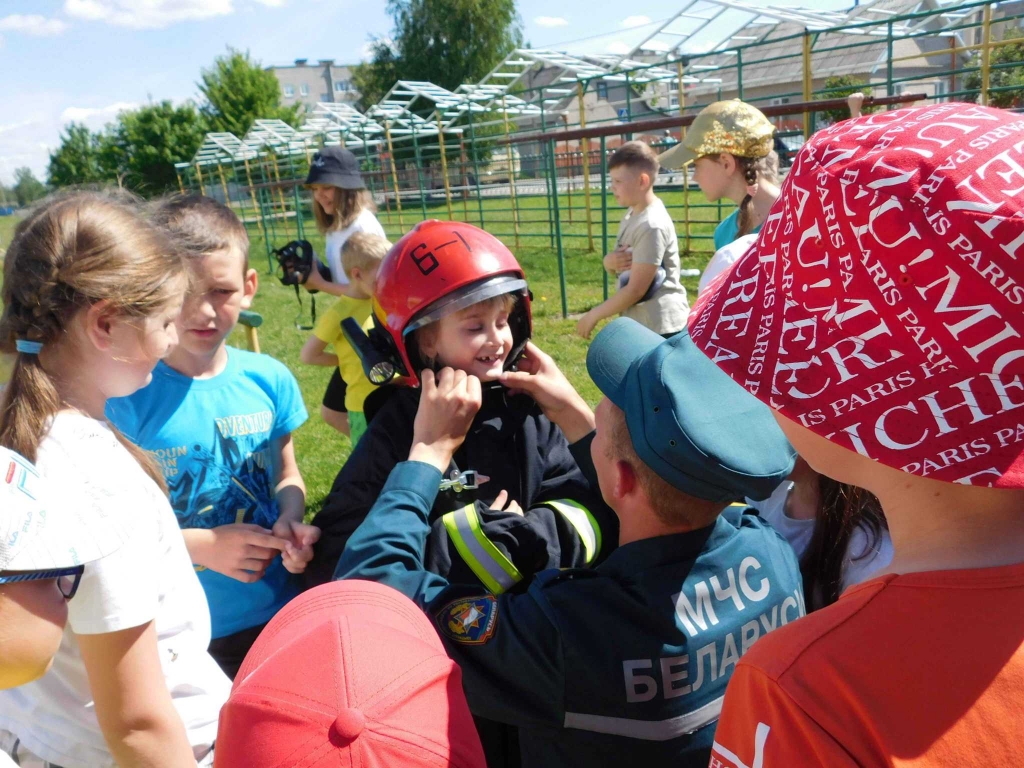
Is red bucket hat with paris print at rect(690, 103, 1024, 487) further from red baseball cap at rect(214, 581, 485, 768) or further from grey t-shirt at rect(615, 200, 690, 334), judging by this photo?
grey t-shirt at rect(615, 200, 690, 334)

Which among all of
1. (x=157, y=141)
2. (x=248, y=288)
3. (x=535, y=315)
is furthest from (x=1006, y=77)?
(x=157, y=141)

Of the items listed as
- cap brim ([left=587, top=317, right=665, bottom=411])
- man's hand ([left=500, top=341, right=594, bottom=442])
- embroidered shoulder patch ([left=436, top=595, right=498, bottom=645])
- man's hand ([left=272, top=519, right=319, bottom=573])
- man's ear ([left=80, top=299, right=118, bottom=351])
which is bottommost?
man's hand ([left=272, top=519, right=319, bottom=573])

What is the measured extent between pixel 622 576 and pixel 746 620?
26 centimetres

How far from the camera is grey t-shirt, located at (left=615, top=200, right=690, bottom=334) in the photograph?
598 centimetres

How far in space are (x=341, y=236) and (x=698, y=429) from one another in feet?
17.0

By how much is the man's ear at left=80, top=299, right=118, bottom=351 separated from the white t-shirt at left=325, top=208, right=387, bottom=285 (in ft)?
14.0

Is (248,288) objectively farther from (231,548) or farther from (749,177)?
(749,177)

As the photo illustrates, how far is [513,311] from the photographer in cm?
→ 271

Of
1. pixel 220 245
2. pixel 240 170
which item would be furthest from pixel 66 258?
pixel 240 170

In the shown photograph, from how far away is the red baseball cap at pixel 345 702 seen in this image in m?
0.96

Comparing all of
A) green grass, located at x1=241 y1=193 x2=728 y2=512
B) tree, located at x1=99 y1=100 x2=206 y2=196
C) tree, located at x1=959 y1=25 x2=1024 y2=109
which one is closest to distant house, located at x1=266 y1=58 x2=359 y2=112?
tree, located at x1=99 y1=100 x2=206 y2=196

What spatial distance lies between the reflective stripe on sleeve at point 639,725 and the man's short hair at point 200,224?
6.55ft

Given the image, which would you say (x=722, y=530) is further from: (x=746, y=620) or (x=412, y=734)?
(x=412, y=734)

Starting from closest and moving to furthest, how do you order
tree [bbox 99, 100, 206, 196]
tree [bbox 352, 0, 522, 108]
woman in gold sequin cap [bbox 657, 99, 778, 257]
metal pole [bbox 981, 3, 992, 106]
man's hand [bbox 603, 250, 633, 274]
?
woman in gold sequin cap [bbox 657, 99, 778, 257] < man's hand [bbox 603, 250, 633, 274] < metal pole [bbox 981, 3, 992, 106] < tree [bbox 99, 100, 206, 196] < tree [bbox 352, 0, 522, 108]
